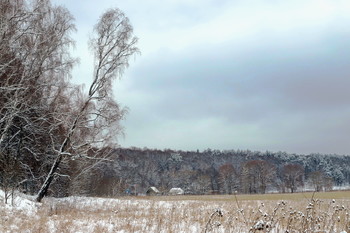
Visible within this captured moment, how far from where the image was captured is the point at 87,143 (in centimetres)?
1922

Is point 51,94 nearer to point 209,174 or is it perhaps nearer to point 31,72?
point 31,72

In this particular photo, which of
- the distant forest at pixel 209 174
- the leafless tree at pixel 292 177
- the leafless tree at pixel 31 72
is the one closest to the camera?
the leafless tree at pixel 31 72

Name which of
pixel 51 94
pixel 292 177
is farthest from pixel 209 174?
pixel 51 94

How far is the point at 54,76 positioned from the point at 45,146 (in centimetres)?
423

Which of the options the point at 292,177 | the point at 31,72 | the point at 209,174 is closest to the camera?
the point at 31,72

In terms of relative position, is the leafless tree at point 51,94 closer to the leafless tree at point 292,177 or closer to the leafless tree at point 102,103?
the leafless tree at point 102,103

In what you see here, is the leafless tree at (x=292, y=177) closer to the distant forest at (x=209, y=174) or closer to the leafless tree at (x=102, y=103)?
the distant forest at (x=209, y=174)

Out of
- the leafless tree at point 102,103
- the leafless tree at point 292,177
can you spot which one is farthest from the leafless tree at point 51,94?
the leafless tree at point 292,177

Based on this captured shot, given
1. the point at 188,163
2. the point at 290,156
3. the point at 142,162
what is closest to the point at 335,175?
the point at 290,156

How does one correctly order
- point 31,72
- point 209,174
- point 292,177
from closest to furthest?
point 31,72, point 209,174, point 292,177

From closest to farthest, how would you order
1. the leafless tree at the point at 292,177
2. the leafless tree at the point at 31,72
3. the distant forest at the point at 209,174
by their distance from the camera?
the leafless tree at the point at 31,72 < the distant forest at the point at 209,174 < the leafless tree at the point at 292,177

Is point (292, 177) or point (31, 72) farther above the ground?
point (31, 72)

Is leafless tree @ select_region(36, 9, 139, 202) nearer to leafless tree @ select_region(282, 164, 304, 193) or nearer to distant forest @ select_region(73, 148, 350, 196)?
distant forest @ select_region(73, 148, 350, 196)

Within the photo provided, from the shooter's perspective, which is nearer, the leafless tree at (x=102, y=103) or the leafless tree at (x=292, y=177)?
the leafless tree at (x=102, y=103)
